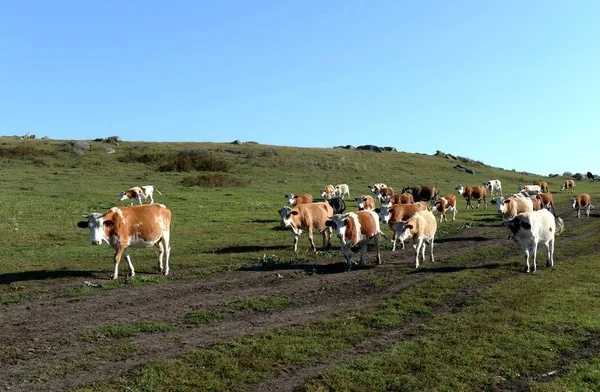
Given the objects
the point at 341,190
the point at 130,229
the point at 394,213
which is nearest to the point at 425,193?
the point at 341,190

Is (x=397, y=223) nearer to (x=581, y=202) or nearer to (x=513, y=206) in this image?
→ (x=513, y=206)

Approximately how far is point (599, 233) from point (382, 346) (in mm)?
23499

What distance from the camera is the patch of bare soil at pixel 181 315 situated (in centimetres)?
948

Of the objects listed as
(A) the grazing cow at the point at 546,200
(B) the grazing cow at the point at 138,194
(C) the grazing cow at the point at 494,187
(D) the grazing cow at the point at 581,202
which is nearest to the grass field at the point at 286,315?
(A) the grazing cow at the point at 546,200

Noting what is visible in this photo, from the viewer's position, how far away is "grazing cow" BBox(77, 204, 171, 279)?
17.0m

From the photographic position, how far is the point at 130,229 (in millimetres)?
17641

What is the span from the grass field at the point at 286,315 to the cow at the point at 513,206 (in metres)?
1.75

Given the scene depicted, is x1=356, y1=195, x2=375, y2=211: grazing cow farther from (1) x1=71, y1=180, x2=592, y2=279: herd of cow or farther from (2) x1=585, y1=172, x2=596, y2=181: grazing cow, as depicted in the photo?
(2) x1=585, y1=172, x2=596, y2=181: grazing cow

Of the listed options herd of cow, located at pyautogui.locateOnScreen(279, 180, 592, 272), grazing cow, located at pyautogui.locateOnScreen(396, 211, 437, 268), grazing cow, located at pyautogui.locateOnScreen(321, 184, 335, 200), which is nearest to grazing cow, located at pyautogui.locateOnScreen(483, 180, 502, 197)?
grazing cow, located at pyautogui.locateOnScreen(321, 184, 335, 200)

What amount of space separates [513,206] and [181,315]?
23.5 meters

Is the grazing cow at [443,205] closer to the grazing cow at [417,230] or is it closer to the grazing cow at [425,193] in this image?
the grazing cow at [425,193]

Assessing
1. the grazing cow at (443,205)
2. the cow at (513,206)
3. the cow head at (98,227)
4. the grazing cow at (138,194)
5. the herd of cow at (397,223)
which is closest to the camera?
the cow head at (98,227)

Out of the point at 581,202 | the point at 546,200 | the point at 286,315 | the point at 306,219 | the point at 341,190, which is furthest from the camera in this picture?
the point at 341,190

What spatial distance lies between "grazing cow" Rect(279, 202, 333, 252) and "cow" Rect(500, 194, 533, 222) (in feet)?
39.2
